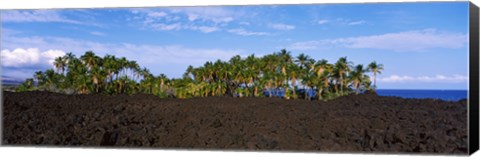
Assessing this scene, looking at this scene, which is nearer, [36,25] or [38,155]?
[38,155]

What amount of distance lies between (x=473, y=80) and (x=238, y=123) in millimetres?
3429

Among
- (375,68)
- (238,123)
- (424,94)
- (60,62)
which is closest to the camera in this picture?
(424,94)

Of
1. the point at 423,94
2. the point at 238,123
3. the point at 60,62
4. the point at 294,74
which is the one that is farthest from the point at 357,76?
the point at 60,62

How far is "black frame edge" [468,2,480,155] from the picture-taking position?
32.0 ft

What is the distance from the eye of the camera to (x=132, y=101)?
1184cm

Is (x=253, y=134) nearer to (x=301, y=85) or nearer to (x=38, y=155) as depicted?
(x=301, y=85)

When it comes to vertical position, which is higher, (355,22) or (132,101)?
(355,22)

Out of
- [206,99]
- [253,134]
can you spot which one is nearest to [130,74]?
[206,99]

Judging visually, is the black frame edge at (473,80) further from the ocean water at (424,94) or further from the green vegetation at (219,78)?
the green vegetation at (219,78)

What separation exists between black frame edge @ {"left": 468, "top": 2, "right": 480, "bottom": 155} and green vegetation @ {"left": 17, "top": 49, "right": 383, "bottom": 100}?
161 centimetres

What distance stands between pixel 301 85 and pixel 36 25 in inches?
167

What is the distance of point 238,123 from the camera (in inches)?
440

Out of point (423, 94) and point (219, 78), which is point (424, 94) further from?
point (219, 78)

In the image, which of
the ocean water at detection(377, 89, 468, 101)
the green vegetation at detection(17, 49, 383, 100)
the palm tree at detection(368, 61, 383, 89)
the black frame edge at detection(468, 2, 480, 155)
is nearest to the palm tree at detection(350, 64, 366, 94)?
the green vegetation at detection(17, 49, 383, 100)
